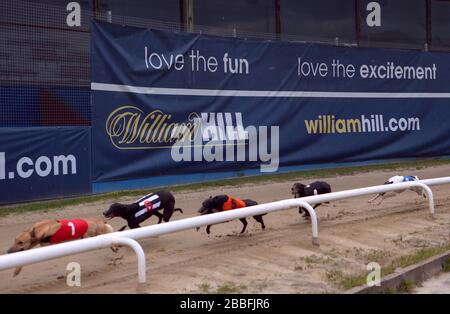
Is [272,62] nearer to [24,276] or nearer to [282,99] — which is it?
[282,99]

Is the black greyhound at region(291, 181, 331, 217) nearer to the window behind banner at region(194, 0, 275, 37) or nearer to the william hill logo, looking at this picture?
the william hill logo

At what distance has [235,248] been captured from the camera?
7996 millimetres

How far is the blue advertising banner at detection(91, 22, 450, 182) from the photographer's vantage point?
543 inches

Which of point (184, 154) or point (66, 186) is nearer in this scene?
point (66, 186)

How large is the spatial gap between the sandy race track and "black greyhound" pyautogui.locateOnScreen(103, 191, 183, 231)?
14.3 inches

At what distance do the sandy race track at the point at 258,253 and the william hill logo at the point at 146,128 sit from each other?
2.41 meters

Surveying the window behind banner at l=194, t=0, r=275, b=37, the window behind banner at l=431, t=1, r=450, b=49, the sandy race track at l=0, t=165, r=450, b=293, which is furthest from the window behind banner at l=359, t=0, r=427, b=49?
the sandy race track at l=0, t=165, r=450, b=293

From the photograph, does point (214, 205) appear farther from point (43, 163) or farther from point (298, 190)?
point (43, 163)

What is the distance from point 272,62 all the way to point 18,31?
628cm

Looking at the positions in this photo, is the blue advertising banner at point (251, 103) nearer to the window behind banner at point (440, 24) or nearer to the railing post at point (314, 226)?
the window behind banner at point (440, 24)

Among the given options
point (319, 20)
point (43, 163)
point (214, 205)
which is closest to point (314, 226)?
point (214, 205)

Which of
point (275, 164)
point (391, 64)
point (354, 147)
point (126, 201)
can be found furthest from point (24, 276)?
point (391, 64)

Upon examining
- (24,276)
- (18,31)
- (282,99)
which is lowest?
(24,276)

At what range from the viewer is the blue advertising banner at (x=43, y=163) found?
1212cm
